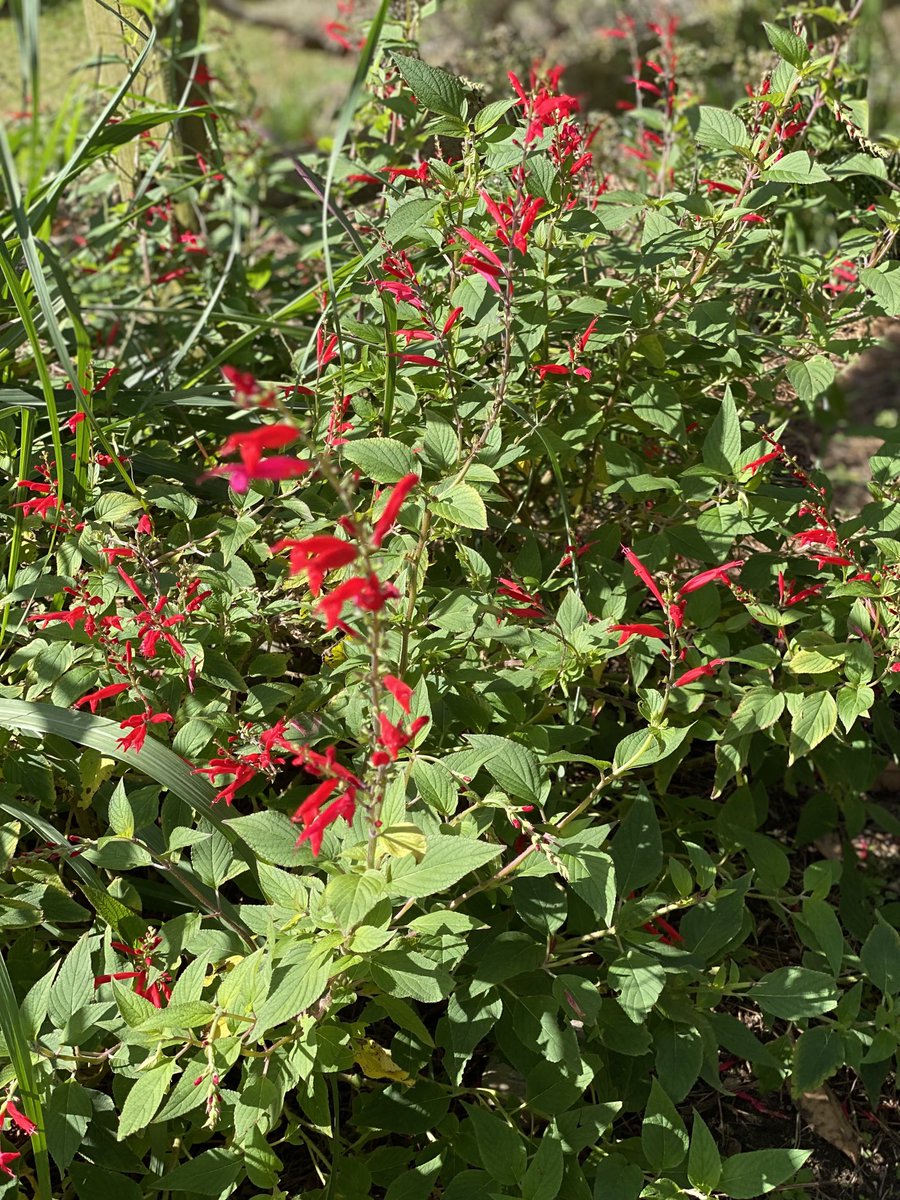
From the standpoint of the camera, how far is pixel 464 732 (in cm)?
192

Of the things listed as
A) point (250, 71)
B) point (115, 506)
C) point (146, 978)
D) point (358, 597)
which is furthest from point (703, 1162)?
point (250, 71)

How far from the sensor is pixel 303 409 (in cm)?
222

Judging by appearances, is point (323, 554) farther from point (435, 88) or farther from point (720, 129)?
point (720, 129)

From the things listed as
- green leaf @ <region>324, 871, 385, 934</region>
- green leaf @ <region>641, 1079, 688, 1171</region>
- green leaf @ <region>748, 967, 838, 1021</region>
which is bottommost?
green leaf @ <region>641, 1079, 688, 1171</region>

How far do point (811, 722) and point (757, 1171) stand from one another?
656 mm

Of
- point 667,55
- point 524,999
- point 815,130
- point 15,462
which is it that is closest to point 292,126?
point 667,55

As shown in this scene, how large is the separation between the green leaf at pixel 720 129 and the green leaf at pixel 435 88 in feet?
1.34

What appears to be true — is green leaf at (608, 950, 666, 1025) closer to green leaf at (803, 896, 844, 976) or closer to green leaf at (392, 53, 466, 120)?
green leaf at (803, 896, 844, 976)

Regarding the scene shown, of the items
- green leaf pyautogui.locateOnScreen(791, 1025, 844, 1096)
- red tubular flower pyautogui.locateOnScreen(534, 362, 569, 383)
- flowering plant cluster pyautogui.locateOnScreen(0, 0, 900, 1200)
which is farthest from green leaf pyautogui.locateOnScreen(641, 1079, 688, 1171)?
red tubular flower pyautogui.locateOnScreen(534, 362, 569, 383)

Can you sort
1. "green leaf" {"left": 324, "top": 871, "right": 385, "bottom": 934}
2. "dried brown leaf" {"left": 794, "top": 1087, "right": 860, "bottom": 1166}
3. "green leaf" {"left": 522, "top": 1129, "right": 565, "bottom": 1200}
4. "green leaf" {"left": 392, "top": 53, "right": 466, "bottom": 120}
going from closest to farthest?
1. "green leaf" {"left": 324, "top": 871, "right": 385, "bottom": 934}
2. "green leaf" {"left": 522, "top": 1129, "right": 565, "bottom": 1200}
3. "green leaf" {"left": 392, "top": 53, "right": 466, "bottom": 120}
4. "dried brown leaf" {"left": 794, "top": 1087, "right": 860, "bottom": 1166}

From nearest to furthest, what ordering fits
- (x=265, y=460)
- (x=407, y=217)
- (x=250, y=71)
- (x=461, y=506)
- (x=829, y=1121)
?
(x=265, y=460), (x=461, y=506), (x=407, y=217), (x=829, y=1121), (x=250, y=71)

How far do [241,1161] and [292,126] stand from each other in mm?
5509

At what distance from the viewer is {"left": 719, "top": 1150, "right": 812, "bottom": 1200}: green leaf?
1.57 meters

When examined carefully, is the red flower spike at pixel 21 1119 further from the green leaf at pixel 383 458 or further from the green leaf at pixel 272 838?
the green leaf at pixel 383 458
